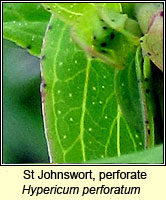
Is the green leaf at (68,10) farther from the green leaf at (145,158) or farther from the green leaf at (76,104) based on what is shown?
the green leaf at (145,158)

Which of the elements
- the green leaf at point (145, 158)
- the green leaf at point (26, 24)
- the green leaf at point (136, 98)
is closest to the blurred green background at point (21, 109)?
the green leaf at point (26, 24)

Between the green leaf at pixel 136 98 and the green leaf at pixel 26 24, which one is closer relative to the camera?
the green leaf at pixel 136 98

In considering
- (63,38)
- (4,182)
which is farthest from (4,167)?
(63,38)

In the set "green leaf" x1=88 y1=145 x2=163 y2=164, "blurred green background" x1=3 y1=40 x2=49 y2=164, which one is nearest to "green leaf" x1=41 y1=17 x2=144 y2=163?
"green leaf" x1=88 y1=145 x2=163 y2=164

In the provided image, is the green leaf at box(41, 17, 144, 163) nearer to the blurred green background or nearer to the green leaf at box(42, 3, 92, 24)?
the green leaf at box(42, 3, 92, 24)

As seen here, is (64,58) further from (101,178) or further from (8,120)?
(8,120)

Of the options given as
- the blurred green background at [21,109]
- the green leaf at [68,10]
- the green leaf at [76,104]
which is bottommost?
the blurred green background at [21,109]

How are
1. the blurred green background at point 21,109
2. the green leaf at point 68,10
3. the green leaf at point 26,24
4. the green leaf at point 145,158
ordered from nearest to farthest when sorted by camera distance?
1. the green leaf at point 145,158
2. the green leaf at point 68,10
3. the green leaf at point 26,24
4. the blurred green background at point 21,109
